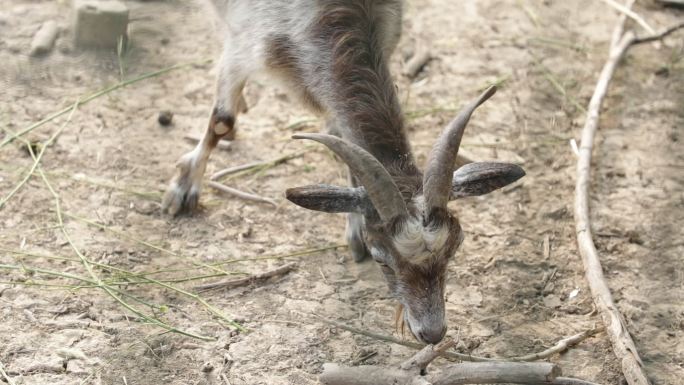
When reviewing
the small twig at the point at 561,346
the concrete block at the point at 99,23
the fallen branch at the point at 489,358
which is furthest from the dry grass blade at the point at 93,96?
the small twig at the point at 561,346

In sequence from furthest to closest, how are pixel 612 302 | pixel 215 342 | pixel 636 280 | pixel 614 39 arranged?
1. pixel 614 39
2. pixel 636 280
3. pixel 612 302
4. pixel 215 342

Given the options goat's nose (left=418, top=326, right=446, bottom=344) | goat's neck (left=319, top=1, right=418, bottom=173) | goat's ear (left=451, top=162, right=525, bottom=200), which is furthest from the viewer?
goat's neck (left=319, top=1, right=418, bottom=173)

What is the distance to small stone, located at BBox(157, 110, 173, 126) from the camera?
6.69 meters

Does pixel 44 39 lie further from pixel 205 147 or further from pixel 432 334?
pixel 432 334

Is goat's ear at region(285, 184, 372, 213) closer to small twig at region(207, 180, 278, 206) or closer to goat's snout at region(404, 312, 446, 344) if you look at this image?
goat's snout at region(404, 312, 446, 344)

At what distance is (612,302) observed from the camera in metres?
5.23

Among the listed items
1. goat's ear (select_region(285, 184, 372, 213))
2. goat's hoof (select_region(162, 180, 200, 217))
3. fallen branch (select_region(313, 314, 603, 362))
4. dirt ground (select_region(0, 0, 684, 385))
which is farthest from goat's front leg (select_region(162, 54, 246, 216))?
goat's ear (select_region(285, 184, 372, 213))

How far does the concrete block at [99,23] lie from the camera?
23.7ft

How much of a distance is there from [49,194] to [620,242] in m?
3.67

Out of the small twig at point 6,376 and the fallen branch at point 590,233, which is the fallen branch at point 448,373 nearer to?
the fallen branch at point 590,233

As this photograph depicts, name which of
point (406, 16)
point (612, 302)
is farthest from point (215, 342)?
point (406, 16)

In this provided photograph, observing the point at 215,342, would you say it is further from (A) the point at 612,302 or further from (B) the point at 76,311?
(A) the point at 612,302

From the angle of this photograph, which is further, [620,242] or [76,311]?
[620,242]

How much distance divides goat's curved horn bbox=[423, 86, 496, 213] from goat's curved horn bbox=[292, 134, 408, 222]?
0.48 feet
